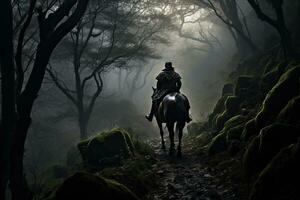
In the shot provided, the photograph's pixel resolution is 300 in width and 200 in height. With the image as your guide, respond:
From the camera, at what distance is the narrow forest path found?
25.6 feet

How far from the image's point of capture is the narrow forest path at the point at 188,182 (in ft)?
25.6

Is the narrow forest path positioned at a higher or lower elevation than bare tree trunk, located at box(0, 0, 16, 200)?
lower

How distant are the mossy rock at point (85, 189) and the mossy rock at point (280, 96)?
209 inches

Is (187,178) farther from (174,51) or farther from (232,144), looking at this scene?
(174,51)

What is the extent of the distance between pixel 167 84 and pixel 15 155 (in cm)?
651

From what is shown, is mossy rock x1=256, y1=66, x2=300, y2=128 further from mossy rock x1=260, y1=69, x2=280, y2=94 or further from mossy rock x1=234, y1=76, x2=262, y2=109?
mossy rock x1=260, y1=69, x2=280, y2=94

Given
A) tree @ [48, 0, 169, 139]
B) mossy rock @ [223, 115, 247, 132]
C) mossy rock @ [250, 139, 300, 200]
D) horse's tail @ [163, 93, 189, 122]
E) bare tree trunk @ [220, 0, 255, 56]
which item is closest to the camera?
mossy rock @ [250, 139, 300, 200]

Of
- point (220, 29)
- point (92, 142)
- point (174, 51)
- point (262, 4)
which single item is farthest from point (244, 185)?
point (174, 51)

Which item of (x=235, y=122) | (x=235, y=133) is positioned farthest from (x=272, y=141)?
(x=235, y=122)

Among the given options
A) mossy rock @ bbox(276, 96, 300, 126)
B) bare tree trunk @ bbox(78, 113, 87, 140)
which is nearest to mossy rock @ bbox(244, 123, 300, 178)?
mossy rock @ bbox(276, 96, 300, 126)

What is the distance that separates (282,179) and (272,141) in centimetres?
164

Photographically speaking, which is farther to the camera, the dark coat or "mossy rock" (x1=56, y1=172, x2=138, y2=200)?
the dark coat

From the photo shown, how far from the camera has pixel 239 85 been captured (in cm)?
1658

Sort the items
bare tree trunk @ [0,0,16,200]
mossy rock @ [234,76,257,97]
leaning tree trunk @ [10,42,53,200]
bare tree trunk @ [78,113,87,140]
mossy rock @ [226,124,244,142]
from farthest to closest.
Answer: bare tree trunk @ [78,113,87,140] < mossy rock @ [234,76,257,97] < mossy rock @ [226,124,244,142] < leaning tree trunk @ [10,42,53,200] < bare tree trunk @ [0,0,16,200]
